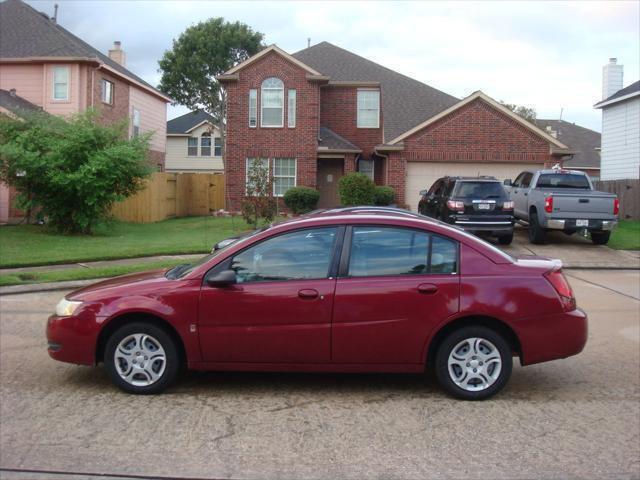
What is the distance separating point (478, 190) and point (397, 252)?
12819 millimetres

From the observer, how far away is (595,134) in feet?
164

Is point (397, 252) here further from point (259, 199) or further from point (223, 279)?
point (259, 199)

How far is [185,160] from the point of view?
173ft

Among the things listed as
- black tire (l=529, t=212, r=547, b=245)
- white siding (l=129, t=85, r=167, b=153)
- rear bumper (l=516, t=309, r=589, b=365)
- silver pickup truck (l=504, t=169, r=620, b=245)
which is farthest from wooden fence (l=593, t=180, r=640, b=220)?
rear bumper (l=516, t=309, r=589, b=365)

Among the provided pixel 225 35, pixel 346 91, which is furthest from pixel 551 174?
pixel 225 35

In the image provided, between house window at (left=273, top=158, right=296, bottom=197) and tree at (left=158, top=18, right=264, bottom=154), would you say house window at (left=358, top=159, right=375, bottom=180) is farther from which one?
tree at (left=158, top=18, right=264, bottom=154)

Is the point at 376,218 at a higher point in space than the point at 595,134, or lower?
lower

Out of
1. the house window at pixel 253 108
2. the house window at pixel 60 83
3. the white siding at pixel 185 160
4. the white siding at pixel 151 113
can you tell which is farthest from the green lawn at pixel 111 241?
the white siding at pixel 185 160

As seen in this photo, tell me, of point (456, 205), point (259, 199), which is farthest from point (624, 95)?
point (259, 199)

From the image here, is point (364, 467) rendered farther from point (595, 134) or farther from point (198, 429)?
point (595, 134)

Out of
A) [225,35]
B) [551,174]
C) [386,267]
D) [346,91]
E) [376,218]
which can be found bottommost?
[386,267]

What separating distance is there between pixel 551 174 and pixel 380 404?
15.2m

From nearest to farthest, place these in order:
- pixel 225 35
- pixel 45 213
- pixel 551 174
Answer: pixel 551 174 → pixel 45 213 → pixel 225 35

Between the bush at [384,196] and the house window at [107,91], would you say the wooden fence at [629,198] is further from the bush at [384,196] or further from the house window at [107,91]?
the house window at [107,91]
